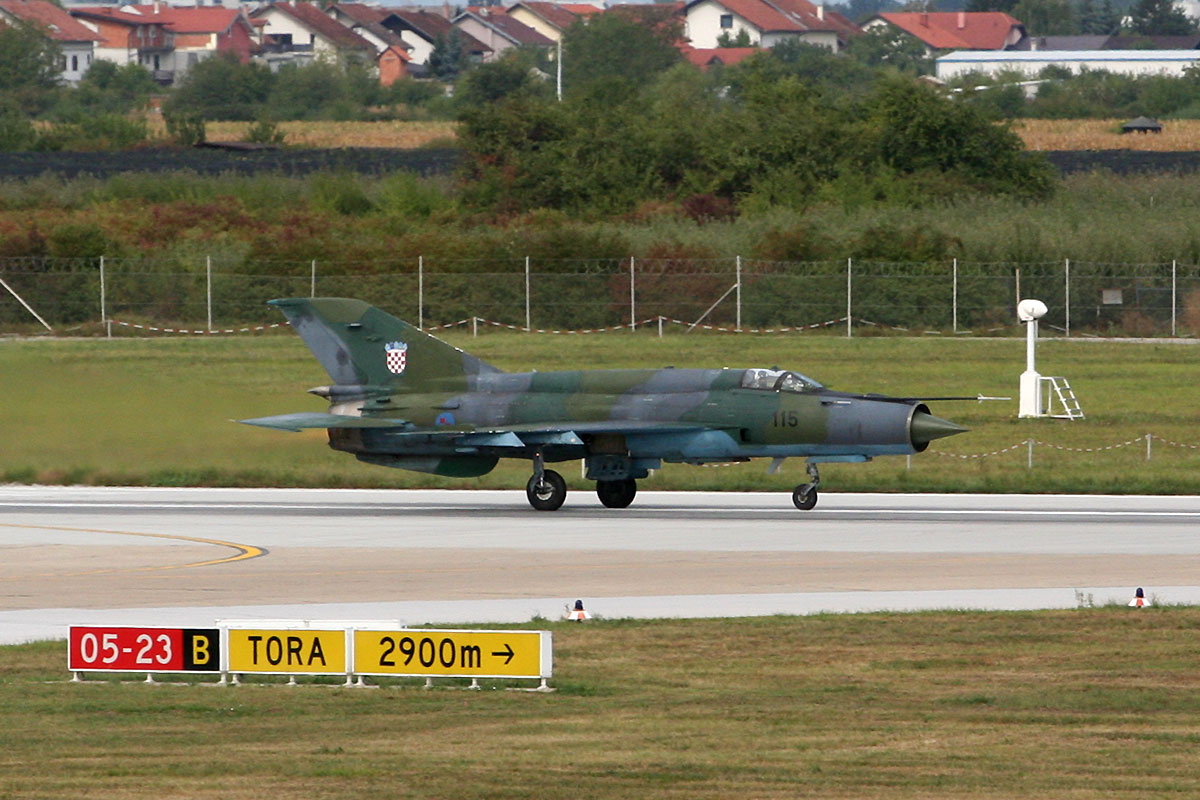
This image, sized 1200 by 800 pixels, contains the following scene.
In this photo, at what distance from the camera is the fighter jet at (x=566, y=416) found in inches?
1078

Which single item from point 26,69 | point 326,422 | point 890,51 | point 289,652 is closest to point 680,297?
point 326,422

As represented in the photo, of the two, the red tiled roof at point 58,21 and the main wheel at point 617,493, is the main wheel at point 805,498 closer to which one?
the main wheel at point 617,493

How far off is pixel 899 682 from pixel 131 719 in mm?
6067

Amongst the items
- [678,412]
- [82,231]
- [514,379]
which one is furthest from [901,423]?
[82,231]

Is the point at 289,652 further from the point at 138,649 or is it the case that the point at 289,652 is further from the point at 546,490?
the point at 546,490

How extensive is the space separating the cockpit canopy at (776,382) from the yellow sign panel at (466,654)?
13.8m

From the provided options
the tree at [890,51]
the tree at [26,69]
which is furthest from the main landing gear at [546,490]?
the tree at [890,51]

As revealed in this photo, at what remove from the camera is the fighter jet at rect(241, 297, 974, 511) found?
27391 mm

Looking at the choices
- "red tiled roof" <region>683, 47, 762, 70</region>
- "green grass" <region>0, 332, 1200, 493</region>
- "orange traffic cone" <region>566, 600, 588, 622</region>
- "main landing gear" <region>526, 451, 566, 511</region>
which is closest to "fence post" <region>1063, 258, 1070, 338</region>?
"green grass" <region>0, 332, 1200, 493</region>

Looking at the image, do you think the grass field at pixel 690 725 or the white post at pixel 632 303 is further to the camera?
the white post at pixel 632 303

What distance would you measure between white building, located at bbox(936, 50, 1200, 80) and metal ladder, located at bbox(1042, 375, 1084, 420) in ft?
421

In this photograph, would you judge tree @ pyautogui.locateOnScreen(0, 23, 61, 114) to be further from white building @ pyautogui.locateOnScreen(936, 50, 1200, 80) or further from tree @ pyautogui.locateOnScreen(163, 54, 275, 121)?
white building @ pyautogui.locateOnScreen(936, 50, 1200, 80)

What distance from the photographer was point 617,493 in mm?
29141

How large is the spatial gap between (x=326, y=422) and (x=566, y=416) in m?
3.79
